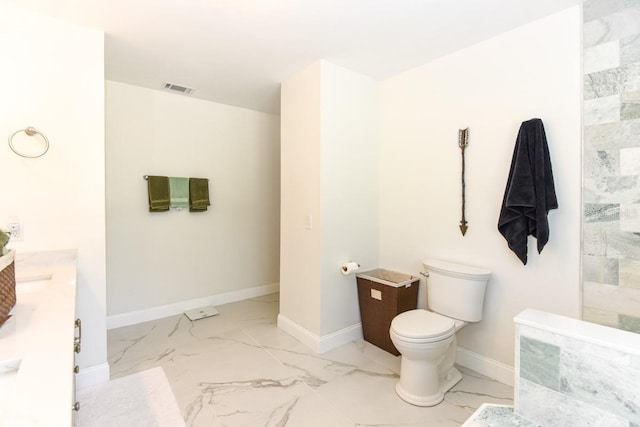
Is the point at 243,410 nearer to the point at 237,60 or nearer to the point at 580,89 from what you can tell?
the point at 237,60

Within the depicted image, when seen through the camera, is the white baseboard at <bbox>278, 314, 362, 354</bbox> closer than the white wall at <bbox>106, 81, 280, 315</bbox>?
Yes

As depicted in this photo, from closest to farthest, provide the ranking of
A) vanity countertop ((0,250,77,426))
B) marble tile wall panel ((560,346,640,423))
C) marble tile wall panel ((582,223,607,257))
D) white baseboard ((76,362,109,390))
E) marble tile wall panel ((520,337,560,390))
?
vanity countertop ((0,250,77,426))
marble tile wall panel ((560,346,640,423))
marble tile wall panel ((520,337,560,390))
marble tile wall panel ((582,223,607,257))
white baseboard ((76,362,109,390))

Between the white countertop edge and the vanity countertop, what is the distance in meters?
1.43

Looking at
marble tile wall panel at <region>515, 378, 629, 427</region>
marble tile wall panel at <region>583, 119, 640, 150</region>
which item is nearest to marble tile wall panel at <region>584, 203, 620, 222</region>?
marble tile wall panel at <region>583, 119, 640, 150</region>

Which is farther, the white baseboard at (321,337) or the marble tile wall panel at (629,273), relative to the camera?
the white baseboard at (321,337)

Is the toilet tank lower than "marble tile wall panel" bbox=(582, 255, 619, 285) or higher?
lower

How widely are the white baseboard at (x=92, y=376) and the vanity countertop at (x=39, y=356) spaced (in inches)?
30.8

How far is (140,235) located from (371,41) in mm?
2689

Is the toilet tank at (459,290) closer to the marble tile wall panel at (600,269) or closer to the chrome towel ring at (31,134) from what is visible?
the marble tile wall panel at (600,269)

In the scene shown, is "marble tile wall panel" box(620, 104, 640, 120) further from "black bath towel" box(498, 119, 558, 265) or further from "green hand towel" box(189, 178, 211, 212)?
"green hand towel" box(189, 178, 211, 212)

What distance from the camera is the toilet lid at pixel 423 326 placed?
1812 mm

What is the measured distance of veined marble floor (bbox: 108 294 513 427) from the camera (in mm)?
1753

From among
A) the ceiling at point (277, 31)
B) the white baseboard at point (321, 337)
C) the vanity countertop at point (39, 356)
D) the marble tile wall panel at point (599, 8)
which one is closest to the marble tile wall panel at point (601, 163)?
the marble tile wall panel at point (599, 8)

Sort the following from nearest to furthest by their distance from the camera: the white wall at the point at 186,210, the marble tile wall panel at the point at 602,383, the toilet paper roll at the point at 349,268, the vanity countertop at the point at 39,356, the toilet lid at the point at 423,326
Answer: the vanity countertop at the point at 39,356
the marble tile wall panel at the point at 602,383
the toilet lid at the point at 423,326
the toilet paper roll at the point at 349,268
the white wall at the point at 186,210
